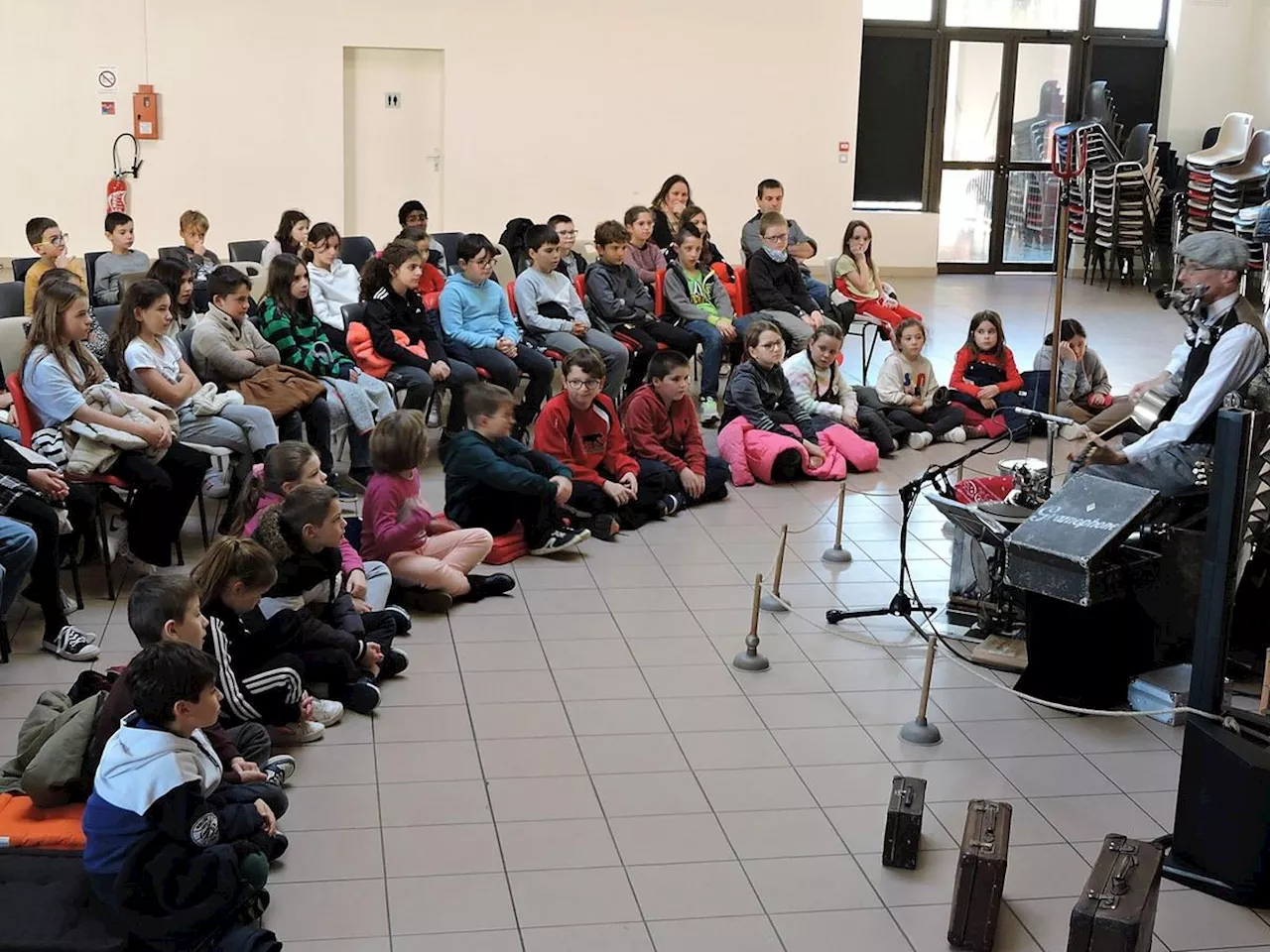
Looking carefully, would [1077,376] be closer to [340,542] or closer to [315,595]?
[340,542]

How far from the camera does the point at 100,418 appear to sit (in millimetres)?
5797

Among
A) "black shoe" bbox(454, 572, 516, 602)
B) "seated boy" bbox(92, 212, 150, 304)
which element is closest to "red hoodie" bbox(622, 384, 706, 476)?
"black shoe" bbox(454, 572, 516, 602)

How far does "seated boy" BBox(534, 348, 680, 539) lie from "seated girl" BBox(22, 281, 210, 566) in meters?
1.65

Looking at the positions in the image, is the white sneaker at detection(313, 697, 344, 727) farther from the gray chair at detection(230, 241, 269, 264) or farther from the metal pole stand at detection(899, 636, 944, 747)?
the gray chair at detection(230, 241, 269, 264)

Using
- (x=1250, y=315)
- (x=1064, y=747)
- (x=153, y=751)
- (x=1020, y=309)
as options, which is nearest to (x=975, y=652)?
(x=1064, y=747)

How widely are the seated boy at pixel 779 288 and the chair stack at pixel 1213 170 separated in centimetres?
582

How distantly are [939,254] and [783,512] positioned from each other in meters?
9.56

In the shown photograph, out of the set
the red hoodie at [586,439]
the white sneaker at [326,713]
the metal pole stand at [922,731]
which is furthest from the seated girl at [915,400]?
the white sneaker at [326,713]

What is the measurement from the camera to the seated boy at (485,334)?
8.30m

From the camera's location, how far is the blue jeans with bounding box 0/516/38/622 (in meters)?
5.05

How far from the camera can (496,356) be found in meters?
8.31

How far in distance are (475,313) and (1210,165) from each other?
902 cm

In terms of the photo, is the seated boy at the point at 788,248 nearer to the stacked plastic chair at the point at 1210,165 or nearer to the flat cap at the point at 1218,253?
the flat cap at the point at 1218,253

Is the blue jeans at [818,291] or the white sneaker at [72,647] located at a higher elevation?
the blue jeans at [818,291]
